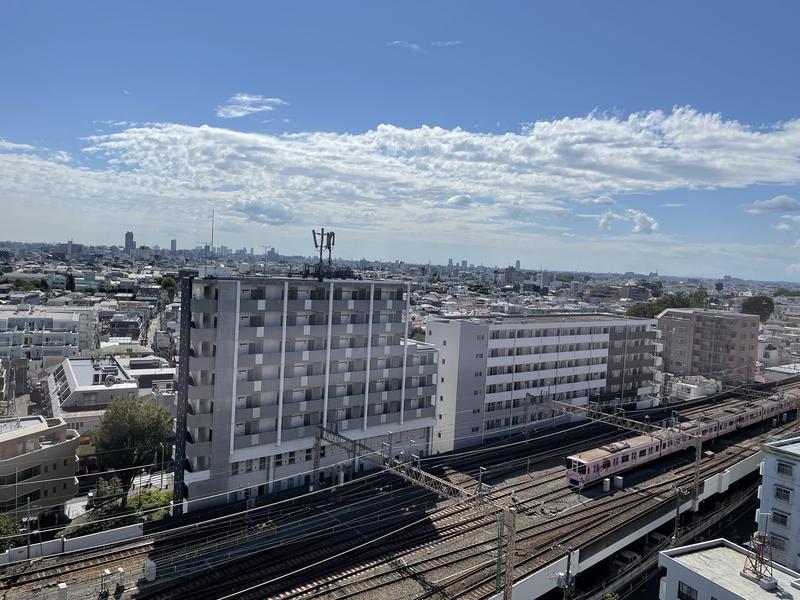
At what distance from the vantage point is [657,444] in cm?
3547

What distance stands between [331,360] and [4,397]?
105ft

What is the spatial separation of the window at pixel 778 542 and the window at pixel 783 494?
148 centimetres

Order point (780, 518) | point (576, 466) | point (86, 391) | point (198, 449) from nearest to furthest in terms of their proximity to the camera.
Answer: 1. point (780, 518)
2. point (198, 449)
3. point (576, 466)
4. point (86, 391)

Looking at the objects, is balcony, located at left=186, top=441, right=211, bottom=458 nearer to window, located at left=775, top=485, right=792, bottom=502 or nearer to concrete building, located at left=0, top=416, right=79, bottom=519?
concrete building, located at left=0, top=416, right=79, bottom=519

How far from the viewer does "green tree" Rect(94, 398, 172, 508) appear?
3025 centimetres

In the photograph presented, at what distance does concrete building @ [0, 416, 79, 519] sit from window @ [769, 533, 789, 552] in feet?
102

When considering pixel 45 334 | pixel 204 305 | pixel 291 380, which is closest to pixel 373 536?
pixel 291 380

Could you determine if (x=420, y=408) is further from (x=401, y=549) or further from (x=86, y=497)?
(x=86, y=497)

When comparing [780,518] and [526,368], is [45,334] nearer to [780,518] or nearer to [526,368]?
[526,368]

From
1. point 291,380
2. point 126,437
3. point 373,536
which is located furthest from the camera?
point 126,437

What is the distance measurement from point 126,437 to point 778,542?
29.8m

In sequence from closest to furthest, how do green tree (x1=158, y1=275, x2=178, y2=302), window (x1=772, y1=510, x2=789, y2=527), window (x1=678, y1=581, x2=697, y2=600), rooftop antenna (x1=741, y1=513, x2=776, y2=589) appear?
1. rooftop antenna (x1=741, y1=513, x2=776, y2=589)
2. window (x1=678, y1=581, x2=697, y2=600)
3. window (x1=772, y1=510, x2=789, y2=527)
4. green tree (x1=158, y1=275, x2=178, y2=302)

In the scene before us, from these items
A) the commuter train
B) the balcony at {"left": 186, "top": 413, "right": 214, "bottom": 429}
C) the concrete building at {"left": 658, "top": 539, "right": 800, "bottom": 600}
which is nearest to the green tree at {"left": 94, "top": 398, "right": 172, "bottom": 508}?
the balcony at {"left": 186, "top": 413, "right": 214, "bottom": 429}

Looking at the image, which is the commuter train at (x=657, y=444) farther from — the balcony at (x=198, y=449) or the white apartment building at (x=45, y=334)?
the white apartment building at (x=45, y=334)
